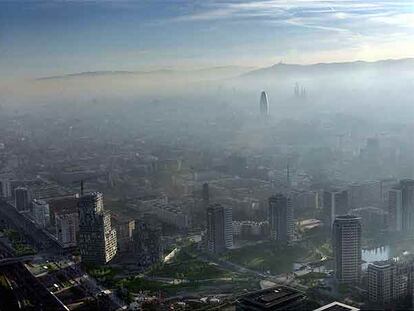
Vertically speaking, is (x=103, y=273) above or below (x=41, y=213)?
below

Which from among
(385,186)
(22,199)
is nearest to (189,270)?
(22,199)

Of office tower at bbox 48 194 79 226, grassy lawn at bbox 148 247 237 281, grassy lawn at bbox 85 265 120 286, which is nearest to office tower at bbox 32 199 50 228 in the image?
office tower at bbox 48 194 79 226

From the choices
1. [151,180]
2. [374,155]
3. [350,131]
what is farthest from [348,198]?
[350,131]

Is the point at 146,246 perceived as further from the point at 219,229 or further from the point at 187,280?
the point at 187,280

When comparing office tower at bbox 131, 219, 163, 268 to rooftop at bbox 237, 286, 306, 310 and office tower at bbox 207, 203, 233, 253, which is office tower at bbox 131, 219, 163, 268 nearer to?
office tower at bbox 207, 203, 233, 253

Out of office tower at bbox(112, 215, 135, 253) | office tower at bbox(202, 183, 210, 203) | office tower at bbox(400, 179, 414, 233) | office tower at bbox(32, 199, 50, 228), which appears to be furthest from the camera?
office tower at bbox(202, 183, 210, 203)

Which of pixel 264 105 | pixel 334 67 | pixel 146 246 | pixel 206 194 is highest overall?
pixel 334 67

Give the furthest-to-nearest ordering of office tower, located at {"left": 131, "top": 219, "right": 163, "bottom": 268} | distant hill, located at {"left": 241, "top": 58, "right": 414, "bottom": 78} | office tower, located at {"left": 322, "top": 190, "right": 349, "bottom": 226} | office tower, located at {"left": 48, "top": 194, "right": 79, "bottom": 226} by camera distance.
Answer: distant hill, located at {"left": 241, "top": 58, "right": 414, "bottom": 78} → office tower, located at {"left": 48, "top": 194, "right": 79, "bottom": 226} → office tower, located at {"left": 322, "top": 190, "right": 349, "bottom": 226} → office tower, located at {"left": 131, "top": 219, "right": 163, "bottom": 268}
